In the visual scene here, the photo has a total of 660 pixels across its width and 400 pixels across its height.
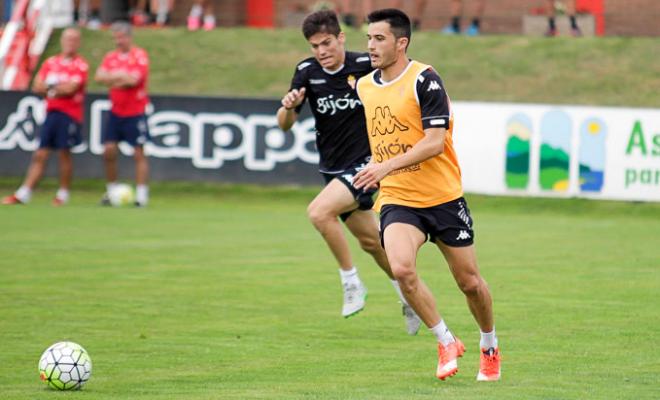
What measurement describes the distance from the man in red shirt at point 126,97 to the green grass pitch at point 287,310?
38.3 inches

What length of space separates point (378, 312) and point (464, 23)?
18.3 metres

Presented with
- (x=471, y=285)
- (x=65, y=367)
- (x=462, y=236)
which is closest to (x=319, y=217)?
(x=462, y=236)

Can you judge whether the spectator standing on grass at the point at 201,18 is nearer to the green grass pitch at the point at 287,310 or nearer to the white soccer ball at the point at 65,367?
the green grass pitch at the point at 287,310

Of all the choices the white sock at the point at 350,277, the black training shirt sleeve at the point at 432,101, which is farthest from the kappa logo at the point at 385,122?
the white sock at the point at 350,277

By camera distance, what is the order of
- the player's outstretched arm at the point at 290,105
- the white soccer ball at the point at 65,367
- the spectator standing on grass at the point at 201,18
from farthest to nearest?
1. the spectator standing on grass at the point at 201,18
2. the player's outstretched arm at the point at 290,105
3. the white soccer ball at the point at 65,367

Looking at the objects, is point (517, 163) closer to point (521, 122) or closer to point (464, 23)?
point (521, 122)

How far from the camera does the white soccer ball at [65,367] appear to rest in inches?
309

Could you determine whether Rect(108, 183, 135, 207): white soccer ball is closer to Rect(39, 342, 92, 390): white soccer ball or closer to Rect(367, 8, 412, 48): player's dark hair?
Rect(367, 8, 412, 48): player's dark hair

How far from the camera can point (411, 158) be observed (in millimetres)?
8094

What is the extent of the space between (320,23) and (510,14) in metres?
19.1

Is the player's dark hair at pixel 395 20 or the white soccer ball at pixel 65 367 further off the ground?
the player's dark hair at pixel 395 20

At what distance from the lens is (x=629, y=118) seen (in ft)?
64.8

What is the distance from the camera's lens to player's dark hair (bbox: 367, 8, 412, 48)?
8352 mm

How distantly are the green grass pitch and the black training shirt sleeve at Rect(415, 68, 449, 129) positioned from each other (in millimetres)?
1583
